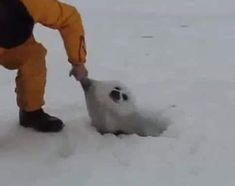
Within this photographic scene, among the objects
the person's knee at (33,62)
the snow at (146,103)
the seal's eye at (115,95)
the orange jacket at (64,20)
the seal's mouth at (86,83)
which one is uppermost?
the orange jacket at (64,20)

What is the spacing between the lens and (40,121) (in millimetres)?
3127

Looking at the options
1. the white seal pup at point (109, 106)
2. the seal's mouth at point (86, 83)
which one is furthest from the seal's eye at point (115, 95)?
the seal's mouth at point (86, 83)

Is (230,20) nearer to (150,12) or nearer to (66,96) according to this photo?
(150,12)

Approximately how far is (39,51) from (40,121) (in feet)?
1.06

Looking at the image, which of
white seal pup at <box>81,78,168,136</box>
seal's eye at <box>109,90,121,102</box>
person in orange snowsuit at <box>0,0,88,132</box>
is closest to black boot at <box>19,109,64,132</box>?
person in orange snowsuit at <box>0,0,88,132</box>

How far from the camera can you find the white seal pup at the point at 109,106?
3.07 meters

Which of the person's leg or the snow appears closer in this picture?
the snow

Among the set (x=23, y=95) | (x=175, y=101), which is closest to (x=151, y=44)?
(x=175, y=101)

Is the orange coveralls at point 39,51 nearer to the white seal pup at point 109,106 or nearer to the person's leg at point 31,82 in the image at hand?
the person's leg at point 31,82

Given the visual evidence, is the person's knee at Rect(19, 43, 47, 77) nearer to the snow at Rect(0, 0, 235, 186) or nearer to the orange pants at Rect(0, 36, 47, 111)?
the orange pants at Rect(0, 36, 47, 111)

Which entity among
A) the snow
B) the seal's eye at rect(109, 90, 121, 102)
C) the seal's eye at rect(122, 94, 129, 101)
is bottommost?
the snow

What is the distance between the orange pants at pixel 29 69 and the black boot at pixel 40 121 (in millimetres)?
29

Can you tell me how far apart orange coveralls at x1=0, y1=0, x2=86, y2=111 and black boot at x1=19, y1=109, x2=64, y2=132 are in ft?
0.10

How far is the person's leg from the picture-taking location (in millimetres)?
2986
